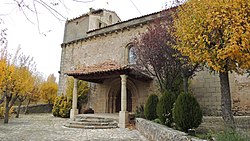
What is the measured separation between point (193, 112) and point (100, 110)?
983 centimetres

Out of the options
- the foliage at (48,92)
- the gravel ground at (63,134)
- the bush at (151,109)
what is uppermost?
the foliage at (48,92)

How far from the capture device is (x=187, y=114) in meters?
5.33

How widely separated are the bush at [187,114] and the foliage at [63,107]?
36.3 ft

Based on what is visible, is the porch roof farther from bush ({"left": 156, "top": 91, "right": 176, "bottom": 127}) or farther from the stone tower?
the stone tower

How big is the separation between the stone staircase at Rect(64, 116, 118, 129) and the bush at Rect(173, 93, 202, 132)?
5318 mm

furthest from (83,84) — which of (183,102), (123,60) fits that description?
(183,102)

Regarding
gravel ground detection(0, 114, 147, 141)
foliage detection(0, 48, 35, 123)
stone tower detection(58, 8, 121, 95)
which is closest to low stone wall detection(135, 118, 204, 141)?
gravel ground detection(0, 114, 147, 141)

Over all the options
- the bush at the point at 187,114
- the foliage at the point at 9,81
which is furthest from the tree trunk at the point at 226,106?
the foliage at the point at 9,81

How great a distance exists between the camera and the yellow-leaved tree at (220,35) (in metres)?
4.52

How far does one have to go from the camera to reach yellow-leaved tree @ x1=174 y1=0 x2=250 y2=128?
4.52 metres

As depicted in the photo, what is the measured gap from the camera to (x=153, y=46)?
8789mm

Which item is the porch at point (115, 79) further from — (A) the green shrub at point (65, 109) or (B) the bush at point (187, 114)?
(B) the bush at point (187, 114)

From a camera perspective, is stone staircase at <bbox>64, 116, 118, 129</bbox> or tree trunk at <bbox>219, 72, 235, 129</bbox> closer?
tree trunk at <bbox>219, 72, 235, 129</bbox>

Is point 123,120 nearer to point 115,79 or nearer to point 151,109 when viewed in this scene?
point 151,109
